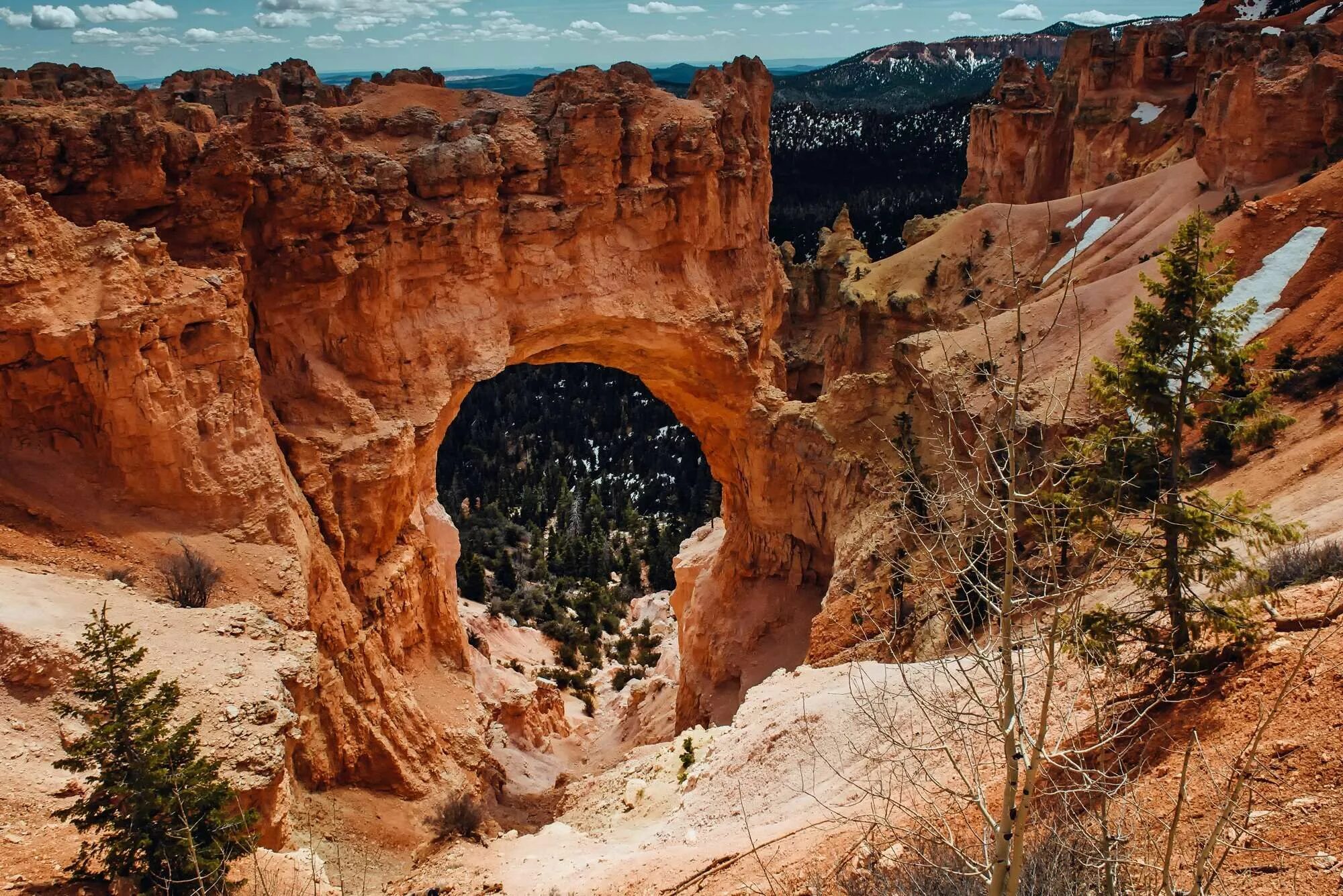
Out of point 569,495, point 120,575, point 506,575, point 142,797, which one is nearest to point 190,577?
point 120,575

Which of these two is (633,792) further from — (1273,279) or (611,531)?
(611,531)

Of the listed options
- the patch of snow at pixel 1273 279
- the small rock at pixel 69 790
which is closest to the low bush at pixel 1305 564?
the patch of snow at pixel 1273 279

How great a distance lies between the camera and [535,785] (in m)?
24.5

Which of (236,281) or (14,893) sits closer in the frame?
(14,893)

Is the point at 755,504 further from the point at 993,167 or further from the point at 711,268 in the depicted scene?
the point at 993,167

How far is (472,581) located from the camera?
41.2 meters

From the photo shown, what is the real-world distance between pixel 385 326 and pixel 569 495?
32355mm

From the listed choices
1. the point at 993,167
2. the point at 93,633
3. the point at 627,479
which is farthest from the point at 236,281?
the point at 993,167

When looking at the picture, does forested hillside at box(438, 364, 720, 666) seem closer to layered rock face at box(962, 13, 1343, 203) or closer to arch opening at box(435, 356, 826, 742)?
arch opening at box(435, 356, 826, 742)

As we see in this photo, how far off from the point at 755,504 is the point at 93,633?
18668mm

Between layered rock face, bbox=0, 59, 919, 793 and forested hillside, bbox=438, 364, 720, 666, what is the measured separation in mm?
12345

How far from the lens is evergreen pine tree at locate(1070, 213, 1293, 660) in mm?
10625

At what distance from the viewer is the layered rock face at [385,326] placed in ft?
49.1

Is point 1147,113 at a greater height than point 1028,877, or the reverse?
point 1147,113
